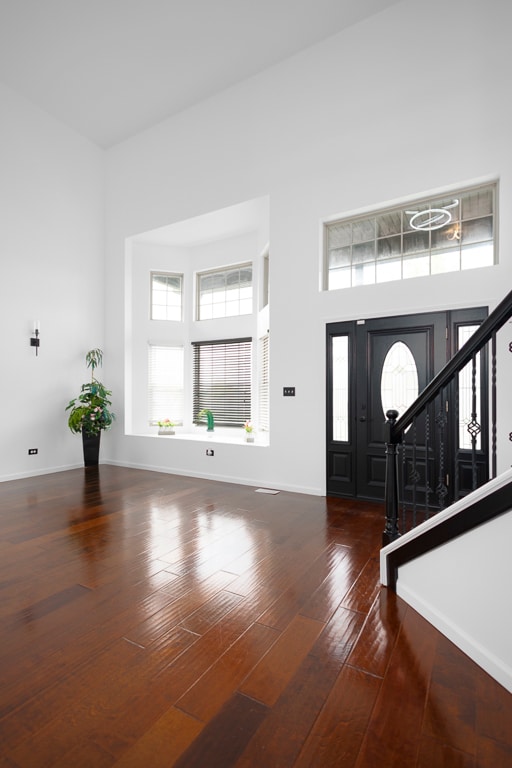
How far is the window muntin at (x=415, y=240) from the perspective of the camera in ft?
13.7

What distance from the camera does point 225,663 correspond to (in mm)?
1837

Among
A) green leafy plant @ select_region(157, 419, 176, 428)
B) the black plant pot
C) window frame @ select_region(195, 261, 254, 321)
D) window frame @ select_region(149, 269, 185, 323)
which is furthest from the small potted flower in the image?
window frame @ select_region(195, 261, 254, 321)

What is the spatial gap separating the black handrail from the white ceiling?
485 centimetres

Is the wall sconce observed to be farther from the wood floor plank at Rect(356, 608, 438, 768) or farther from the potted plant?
the wood floor plank at Rect(356, 608, 438, 768)

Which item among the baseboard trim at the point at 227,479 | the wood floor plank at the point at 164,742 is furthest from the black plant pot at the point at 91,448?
the wood floor plank at the point at 164,742

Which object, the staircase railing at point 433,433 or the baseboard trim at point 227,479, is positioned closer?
the staircase railing at point 433,433

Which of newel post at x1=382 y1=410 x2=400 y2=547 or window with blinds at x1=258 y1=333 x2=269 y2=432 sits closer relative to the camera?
newel post at x1=382 y1=410 x2=400 y2=547

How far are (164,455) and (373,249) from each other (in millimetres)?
4237

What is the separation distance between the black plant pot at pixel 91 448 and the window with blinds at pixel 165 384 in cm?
98

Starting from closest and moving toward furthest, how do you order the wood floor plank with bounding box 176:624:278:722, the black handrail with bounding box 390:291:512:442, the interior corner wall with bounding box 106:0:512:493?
the wood floor plank with bounding box 176:624:278:722 → the black handrail with bounding box 390:291:512:442 → the interior corner wall with bounding box 106:0:512:493

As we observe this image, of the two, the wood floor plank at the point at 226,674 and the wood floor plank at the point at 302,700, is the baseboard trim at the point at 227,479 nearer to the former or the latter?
the wood floor plank at the point at 302,700

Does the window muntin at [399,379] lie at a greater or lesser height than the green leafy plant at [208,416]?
greater

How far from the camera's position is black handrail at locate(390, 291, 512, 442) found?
6.31 ft

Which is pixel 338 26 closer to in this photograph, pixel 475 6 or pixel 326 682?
pixel 475 6
